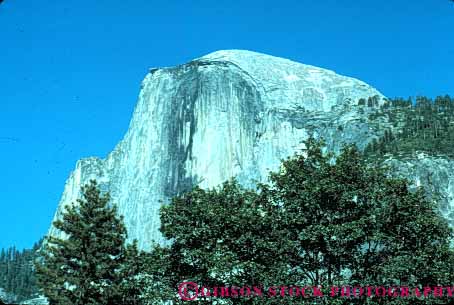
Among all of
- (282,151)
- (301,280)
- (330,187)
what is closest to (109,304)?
(301,280)

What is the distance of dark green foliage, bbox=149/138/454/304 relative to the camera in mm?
21891

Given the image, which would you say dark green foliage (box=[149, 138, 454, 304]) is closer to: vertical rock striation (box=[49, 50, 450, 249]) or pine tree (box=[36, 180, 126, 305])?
pine tree (box=[36, 180, 126, 305])

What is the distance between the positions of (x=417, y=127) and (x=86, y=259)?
8912 cm

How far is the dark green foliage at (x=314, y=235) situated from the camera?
862 inches

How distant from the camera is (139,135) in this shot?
136750 mm

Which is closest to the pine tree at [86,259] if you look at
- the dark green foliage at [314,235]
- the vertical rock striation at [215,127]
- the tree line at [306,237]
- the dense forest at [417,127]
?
the tree line at [306,237]

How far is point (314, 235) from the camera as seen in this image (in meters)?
21.9

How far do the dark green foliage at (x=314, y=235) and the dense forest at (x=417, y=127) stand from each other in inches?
2906

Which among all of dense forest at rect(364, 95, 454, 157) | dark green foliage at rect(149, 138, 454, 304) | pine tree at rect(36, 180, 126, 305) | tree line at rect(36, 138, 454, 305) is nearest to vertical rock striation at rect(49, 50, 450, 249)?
dense forest at rect(364, 95, 454, 157)

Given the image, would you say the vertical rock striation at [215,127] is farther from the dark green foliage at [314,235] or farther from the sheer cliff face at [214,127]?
the dark green foliage at [314,235]

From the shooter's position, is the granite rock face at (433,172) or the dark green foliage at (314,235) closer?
the dark green foliage at (314,235)

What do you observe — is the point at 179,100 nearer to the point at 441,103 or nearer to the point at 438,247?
the point at 441,103

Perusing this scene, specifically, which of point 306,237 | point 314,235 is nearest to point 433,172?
point 314,235

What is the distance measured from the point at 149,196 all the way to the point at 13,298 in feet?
104
